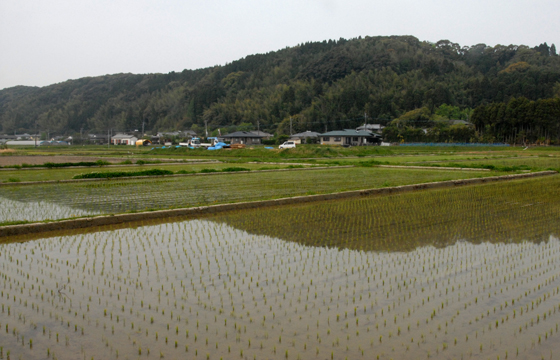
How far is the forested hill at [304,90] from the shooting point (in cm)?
7775

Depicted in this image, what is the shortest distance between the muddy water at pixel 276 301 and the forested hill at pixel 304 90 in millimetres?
69560

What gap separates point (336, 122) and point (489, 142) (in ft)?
99.5

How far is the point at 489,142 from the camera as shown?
170 feet

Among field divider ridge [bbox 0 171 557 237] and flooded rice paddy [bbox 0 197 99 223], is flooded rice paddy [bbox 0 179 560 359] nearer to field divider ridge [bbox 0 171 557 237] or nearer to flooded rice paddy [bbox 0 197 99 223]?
field divider ridge [bbox 0 171 557 237]

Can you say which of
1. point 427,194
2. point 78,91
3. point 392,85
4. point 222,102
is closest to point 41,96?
point 78,91

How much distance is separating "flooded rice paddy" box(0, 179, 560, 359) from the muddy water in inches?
0.7

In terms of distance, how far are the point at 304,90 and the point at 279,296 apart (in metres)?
88.0

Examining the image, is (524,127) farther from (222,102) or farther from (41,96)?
(41,96)

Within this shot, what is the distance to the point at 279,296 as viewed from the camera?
456 cm

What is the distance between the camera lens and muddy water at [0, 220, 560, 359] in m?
3.55

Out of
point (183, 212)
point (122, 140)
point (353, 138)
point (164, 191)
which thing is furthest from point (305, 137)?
point (183, 212)

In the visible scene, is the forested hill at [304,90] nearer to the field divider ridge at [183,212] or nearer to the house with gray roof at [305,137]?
the house with gray roof at [305,137]

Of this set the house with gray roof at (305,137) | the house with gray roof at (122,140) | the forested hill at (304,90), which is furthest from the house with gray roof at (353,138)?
the house with gray roof at (122,140)

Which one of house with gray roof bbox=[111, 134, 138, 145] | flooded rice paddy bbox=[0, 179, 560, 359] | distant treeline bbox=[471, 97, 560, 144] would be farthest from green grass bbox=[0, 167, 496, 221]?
house with gray roof bbox=[111, 134, 138, 145]
